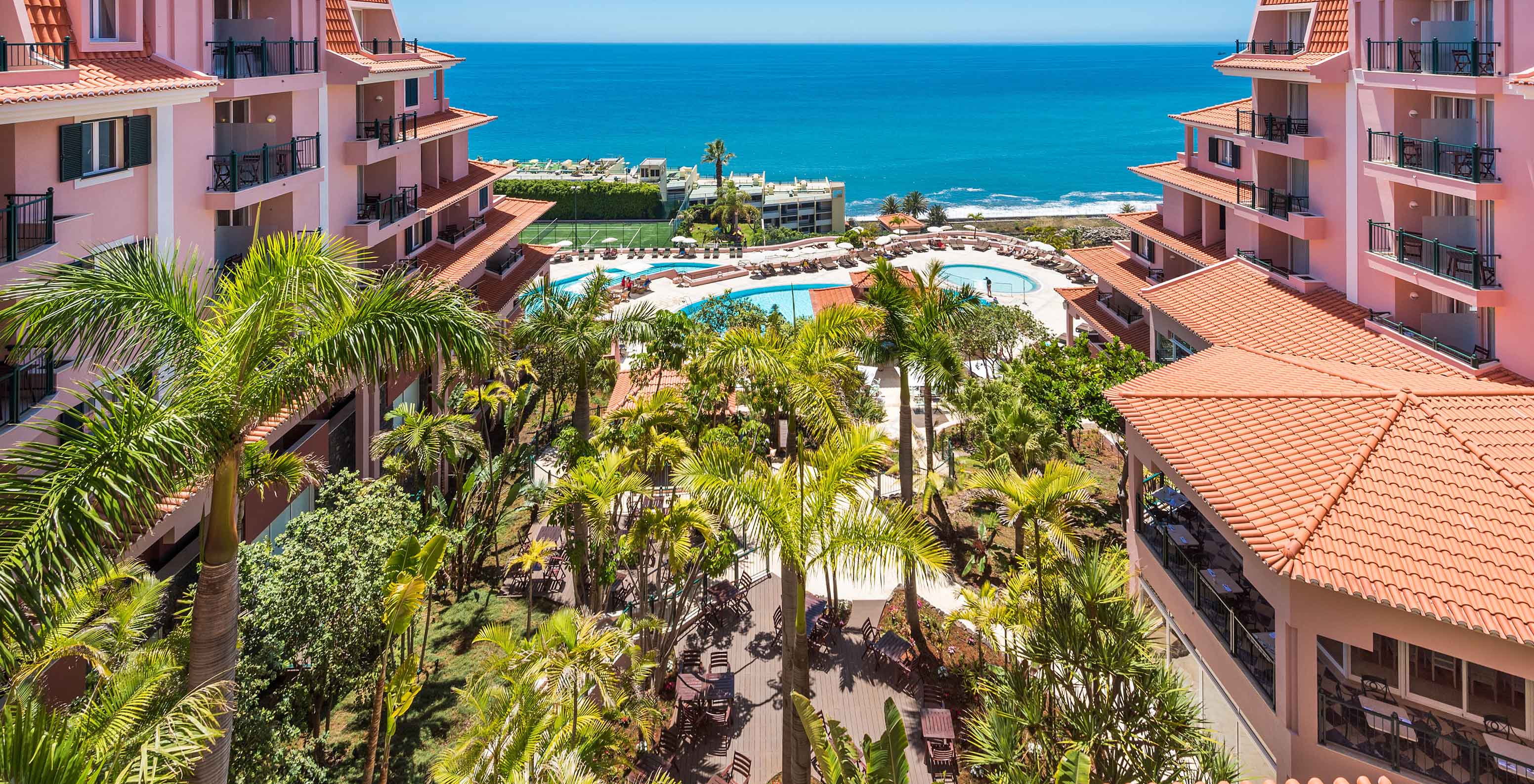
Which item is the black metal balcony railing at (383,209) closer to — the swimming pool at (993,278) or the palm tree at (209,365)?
the palm tree at (209,365)

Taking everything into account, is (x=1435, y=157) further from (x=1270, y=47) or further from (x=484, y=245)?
(x=484, y=245)

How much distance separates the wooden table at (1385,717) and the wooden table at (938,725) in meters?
6.98

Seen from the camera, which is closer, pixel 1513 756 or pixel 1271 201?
pixel 1513 756

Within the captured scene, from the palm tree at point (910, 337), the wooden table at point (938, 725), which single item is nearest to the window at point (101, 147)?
the palm tree at point (910, 337)

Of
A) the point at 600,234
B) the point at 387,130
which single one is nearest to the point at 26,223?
the point at 387,130

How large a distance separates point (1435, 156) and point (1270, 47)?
10581 mm

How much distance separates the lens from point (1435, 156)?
22297 millimetres

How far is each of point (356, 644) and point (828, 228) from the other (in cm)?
10204

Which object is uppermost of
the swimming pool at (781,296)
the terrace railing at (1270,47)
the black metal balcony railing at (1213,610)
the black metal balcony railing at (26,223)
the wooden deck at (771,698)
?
the terrace railing at (1270,47)

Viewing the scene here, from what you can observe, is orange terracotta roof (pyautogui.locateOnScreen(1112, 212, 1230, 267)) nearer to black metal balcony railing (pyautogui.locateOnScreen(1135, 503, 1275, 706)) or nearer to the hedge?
black metal balcony railing (pyautogui.locateOnScreen(1135, 503, 1275, 706))

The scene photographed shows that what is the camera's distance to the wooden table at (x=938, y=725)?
18.5 m

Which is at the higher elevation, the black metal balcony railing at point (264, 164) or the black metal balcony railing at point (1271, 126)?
the black metal balcony railing at point (1271, 126)

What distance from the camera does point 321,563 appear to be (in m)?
16.4

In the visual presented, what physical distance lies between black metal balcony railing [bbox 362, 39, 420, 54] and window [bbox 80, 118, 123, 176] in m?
14.6
